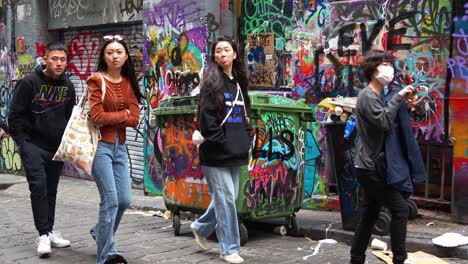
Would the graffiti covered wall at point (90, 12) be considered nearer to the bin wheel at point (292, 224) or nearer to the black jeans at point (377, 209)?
the bin wheel at point (292, 224)

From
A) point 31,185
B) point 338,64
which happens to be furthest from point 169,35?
point 31,185

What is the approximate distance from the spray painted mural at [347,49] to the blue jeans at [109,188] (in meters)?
3.40

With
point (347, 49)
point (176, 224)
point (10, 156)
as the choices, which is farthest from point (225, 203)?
point (10, 156)

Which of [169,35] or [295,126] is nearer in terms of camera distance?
[295,126]

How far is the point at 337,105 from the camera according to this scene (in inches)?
262

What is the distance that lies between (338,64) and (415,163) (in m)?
3.53

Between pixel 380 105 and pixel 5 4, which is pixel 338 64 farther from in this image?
pixel 5 4

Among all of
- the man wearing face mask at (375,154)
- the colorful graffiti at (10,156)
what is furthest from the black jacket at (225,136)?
the colorful graffiti at (10,156)

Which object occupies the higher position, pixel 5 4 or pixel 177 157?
pixel 5 4

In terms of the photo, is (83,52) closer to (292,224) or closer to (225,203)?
(292,224)

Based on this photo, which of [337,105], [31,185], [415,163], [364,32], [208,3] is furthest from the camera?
[208,3]

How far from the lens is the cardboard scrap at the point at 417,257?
5.61 metres

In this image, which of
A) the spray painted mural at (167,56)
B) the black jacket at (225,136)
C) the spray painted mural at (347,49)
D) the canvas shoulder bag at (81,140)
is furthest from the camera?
the spray painted mural at (167,56)

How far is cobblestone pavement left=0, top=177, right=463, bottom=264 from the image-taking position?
5.77 meters
